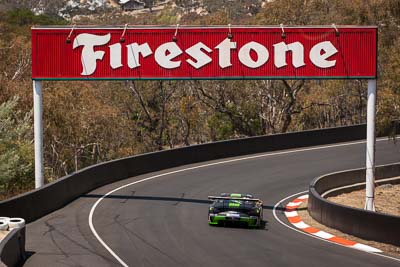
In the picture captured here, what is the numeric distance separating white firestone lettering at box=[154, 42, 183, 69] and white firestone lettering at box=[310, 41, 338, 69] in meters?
5.24

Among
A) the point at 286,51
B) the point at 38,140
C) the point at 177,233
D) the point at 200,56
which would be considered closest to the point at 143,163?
the point at 38,140

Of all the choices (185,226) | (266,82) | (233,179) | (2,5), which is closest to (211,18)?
(266,82)

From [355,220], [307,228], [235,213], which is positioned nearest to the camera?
[355,220]

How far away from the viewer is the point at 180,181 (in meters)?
34.0

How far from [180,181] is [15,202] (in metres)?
12.7

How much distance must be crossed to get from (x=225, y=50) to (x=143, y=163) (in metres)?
11.1

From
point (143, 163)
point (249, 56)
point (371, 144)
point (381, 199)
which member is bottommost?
point (381, 199)

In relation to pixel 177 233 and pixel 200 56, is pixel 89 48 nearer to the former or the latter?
pixel 200 56

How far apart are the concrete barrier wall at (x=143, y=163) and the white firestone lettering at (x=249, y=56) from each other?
28.4ft

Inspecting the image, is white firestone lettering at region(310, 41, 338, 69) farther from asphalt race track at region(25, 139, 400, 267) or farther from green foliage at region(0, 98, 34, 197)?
green foliage at region(0, 98, 34, 197)

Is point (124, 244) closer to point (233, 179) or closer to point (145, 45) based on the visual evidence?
point (145, 45)

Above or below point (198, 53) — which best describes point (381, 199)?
below

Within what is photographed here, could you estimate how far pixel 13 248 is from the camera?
16.6 m

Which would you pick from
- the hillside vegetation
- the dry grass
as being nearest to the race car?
the dry grass
